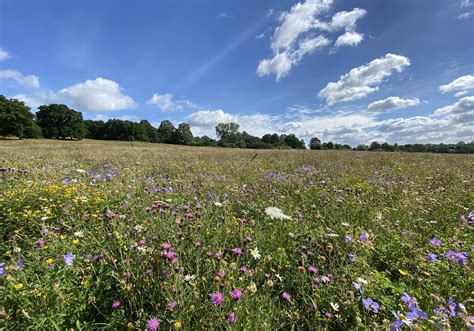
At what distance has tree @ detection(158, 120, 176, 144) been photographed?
89500 millimetres

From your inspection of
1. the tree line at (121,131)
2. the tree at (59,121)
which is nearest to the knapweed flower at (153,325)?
the tree line at (121,131)

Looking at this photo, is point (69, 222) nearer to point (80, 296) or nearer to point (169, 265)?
point (80, 296)

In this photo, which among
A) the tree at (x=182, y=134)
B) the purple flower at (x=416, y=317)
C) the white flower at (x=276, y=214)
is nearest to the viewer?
the purple flower at (x=416, y=317)

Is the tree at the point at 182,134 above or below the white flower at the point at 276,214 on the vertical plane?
above

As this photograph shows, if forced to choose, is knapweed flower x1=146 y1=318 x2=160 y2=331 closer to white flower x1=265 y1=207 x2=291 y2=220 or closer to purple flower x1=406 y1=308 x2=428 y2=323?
purple flower x1=406 y1=308 x2=428 y2=323

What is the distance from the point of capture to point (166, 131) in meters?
93.3

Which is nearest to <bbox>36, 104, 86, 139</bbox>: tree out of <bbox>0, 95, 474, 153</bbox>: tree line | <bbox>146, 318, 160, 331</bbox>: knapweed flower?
<bbox>0, 95, 474, 153</bbox>: tree line

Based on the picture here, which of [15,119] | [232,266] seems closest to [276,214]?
[232,266]

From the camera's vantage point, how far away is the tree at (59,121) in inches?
2399

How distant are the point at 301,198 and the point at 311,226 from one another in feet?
4.15

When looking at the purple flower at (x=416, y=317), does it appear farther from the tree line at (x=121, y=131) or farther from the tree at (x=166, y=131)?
the tree at (x=166, y=131)

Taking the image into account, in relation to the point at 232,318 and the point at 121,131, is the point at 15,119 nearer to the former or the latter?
the point at 121,131

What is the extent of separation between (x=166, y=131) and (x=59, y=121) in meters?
36.9

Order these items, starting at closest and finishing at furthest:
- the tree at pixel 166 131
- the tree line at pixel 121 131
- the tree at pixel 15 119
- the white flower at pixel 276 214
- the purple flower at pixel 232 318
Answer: the purple flower at pixel 232 318 → the white flower at pixel 276 214 → the tree line at pixel 121 131 → the tree at pixel 15 119 → the tree at pixel 166 131
